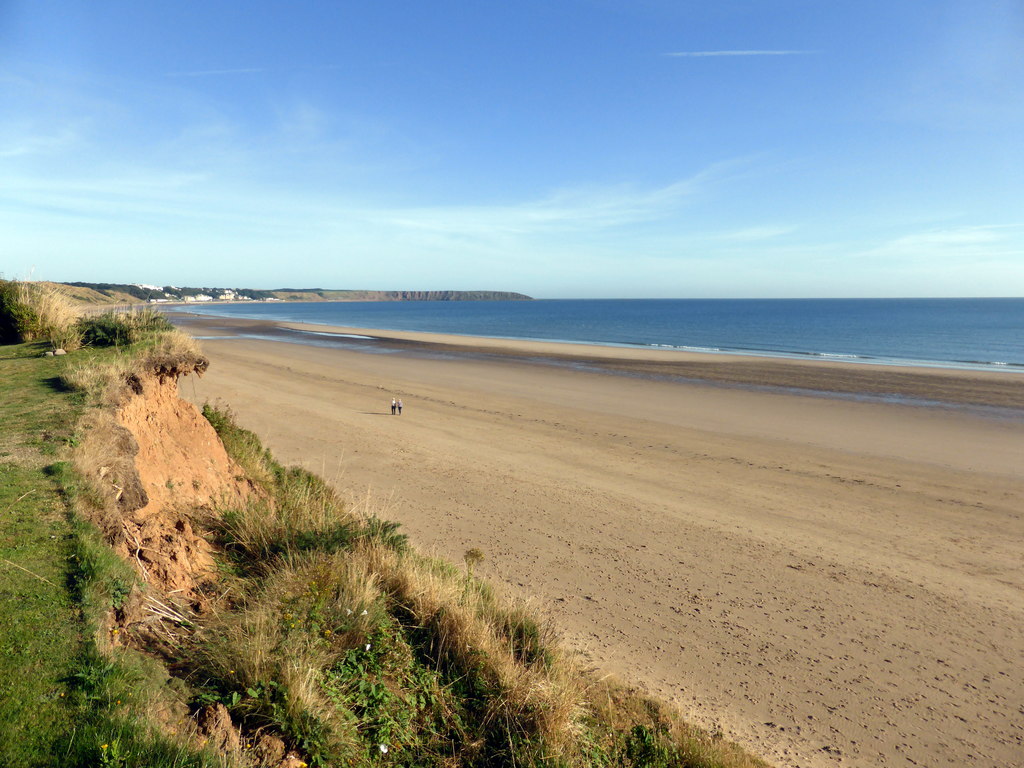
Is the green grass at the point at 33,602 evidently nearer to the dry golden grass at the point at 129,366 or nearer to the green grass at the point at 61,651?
the green grass at the point at 61,651

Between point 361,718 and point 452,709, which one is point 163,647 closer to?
point 361,718

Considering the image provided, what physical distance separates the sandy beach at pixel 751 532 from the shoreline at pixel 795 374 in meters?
0.71

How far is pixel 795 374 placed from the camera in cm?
3291

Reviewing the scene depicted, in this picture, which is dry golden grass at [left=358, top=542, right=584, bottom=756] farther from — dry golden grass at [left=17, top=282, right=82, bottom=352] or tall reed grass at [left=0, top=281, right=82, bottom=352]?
tall reed grass at [left=0, top=281, right=82, bottom=352]

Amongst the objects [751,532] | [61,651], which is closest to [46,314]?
[61,651]

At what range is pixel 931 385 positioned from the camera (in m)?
28.8

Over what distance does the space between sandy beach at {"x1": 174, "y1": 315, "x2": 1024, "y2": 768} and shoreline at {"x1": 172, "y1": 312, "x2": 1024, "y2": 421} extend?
71 centimetres

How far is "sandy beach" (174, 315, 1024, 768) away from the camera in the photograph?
20.0 ft

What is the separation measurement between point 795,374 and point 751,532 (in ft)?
84.3

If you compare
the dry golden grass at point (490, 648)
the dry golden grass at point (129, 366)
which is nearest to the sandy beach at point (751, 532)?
the dry golden grass at point (490, 648)

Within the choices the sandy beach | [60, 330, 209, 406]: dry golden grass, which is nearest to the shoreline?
the sandy beach

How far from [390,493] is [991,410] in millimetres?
23853

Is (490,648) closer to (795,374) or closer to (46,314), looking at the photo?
(46,314)

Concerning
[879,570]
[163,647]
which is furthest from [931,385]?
[163,647]
